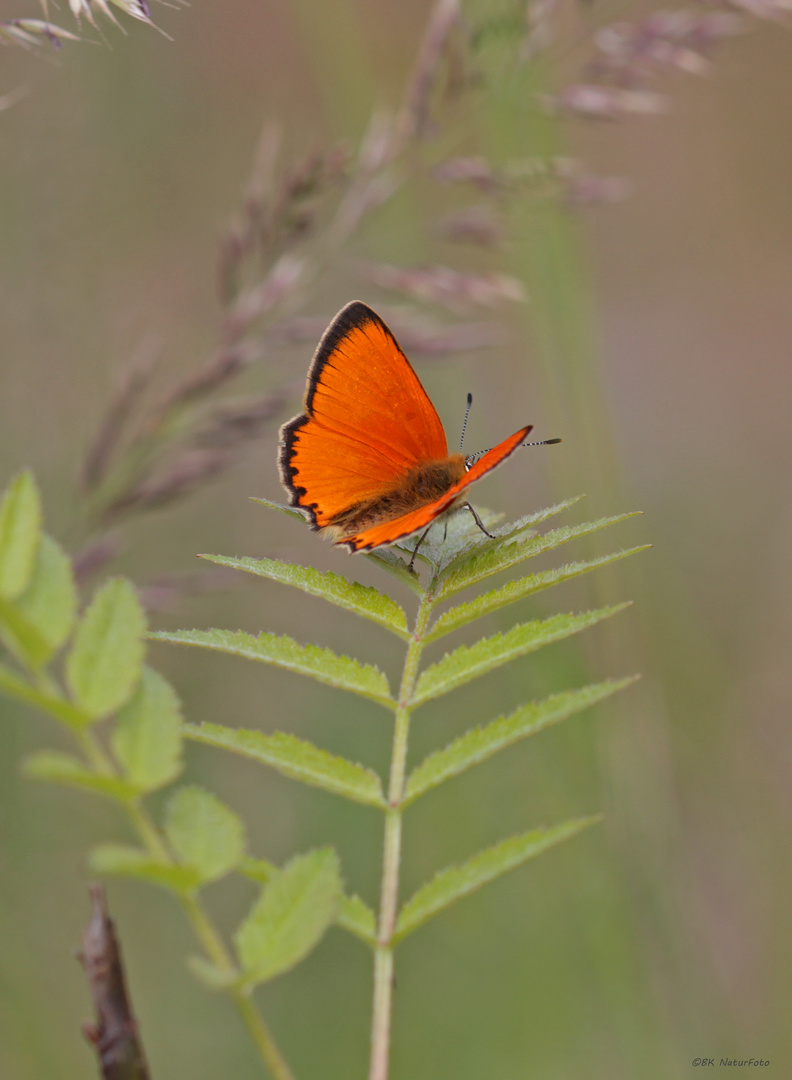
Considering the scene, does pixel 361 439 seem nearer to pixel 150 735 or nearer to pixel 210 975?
pixel 150 735

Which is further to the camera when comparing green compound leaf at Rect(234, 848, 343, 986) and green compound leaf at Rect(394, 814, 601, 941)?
green compound leaf at Rect(394, 814, 601, 941)

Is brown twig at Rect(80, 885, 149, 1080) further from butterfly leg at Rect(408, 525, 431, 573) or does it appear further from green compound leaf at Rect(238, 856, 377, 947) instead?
butterfly leg at Rect(408, 525, 431, 573)

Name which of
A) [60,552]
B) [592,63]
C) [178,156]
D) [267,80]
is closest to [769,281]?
[267,80]

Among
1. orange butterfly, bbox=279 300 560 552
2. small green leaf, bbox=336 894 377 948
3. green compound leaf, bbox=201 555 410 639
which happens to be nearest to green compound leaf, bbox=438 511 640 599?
green compound leaf, bbox=201 555 410 639

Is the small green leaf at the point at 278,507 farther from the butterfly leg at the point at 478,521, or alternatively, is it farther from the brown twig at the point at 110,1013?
the brown twig at the point at 110,1013

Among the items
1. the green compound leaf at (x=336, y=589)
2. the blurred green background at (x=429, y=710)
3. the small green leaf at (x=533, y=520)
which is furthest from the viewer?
the blurred green background at (x=429, y=710)

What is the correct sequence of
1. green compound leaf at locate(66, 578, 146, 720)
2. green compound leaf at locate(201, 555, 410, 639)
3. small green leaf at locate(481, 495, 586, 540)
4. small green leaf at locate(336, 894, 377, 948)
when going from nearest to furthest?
green compound leaf at locate(66, 578, 146, 720) → small green leaf at locate(336, 894, 377, 948) → green compound leaf at locate(201, 555, 410, 639) → small green leaf at locate(481, 495, 586, 540)

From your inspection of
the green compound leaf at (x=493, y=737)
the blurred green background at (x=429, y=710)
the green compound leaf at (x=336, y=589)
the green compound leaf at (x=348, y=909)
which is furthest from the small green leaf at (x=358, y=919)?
the blurred green background at (x=429, y=710)
